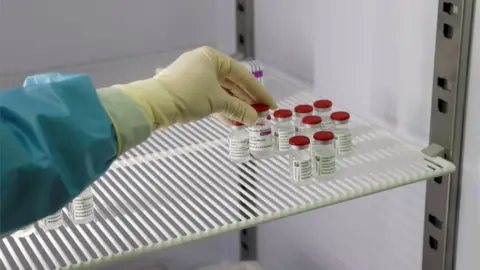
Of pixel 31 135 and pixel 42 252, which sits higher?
pixel 31 135

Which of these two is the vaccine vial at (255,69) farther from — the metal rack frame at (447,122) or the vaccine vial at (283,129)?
the metal rack frame at (447,122)

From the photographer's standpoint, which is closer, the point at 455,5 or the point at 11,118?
the point at 11,118

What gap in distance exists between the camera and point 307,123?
3.57 ft

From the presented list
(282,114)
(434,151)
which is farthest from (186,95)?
(434,151)

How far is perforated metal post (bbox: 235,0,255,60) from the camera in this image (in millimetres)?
1541

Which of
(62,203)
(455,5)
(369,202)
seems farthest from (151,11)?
(62,203)

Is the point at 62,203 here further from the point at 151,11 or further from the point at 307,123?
the point at 151,11

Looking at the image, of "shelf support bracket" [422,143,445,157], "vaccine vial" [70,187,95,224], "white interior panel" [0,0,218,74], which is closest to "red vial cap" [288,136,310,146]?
"shelf support bracket" [422,143,445,157]

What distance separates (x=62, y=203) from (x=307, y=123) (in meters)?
0.43

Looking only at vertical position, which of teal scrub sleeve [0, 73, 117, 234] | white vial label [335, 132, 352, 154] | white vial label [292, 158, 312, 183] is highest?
teal scrub sleeve [0, 73, 117, 234]

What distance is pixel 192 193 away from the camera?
1043mm

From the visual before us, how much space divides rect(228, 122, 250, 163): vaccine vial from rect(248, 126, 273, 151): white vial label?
0.03 feet

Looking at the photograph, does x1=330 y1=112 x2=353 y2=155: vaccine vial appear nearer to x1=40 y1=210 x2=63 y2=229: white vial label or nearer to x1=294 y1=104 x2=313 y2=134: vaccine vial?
x1=294 y1=104 x2=313 y2=134: vaccine vial

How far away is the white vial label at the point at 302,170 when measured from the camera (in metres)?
1.02
